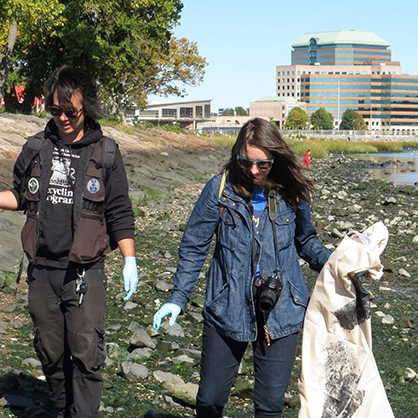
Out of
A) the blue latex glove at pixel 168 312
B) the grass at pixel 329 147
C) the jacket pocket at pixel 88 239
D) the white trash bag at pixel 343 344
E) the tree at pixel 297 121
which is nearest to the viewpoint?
the white trash bag at pixel 343 344

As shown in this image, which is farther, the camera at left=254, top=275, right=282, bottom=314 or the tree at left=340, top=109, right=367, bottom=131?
the tree at left=340, top=109, right=367, bottom=131

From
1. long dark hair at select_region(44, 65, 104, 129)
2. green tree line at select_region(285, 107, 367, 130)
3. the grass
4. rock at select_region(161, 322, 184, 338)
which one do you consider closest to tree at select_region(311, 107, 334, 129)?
green tree line at select_region(285, 107, 367, 130)

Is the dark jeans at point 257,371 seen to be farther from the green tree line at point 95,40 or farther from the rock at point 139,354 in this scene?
the green tree line at point 95,40

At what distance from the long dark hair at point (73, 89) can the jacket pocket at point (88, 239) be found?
1.68 feet

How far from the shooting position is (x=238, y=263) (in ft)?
13.6

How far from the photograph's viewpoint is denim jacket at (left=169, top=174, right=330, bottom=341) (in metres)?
4.11

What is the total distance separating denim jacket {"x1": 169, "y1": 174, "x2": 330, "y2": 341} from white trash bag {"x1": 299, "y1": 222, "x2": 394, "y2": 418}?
164 mm

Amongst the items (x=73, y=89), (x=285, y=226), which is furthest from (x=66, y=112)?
(x=285, y=226)

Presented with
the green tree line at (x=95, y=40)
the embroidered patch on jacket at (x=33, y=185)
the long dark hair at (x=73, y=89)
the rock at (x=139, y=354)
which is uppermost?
the green tree line at (x=95, y=40)

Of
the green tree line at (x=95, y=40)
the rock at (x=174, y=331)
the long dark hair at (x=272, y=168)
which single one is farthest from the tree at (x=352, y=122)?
the long dark hair at (x=272, y=168)

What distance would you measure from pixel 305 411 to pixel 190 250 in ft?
3.25

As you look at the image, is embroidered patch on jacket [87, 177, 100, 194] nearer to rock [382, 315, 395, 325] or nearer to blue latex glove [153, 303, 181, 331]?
blue latex glove [153, 303, 181, 331]

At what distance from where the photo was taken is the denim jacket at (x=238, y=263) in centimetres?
411

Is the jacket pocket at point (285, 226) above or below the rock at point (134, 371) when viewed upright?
above
